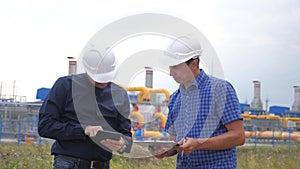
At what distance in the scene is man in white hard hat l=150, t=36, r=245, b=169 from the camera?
2.92 m

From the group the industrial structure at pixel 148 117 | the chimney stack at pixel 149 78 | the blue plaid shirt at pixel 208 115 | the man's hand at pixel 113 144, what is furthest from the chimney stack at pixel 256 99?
the man's hand at pixel 113 144

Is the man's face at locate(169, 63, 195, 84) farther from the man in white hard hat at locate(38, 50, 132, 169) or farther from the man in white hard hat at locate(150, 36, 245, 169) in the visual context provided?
the man in white hard hat at locate(38, 50, 132, 169)

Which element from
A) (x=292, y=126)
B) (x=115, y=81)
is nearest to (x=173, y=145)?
(x=115, y=81)

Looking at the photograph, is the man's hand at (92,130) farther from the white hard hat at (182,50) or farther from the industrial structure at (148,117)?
the white hard hat at (182,50)

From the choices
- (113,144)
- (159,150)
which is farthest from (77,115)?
(159,150)

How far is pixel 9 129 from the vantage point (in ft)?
55.8

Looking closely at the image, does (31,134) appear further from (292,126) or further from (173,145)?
(292,126)

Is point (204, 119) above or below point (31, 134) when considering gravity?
above

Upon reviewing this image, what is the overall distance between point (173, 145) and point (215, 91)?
43 cm

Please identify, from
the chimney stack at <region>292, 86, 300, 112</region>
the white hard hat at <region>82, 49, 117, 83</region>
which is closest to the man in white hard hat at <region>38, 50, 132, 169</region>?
the white hard hat at <region>82, 49, 117, 83</region>

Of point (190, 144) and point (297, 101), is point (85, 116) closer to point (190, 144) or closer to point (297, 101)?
point (190, 144)

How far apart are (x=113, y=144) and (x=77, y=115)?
32cm

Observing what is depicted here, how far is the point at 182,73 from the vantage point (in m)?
3.01

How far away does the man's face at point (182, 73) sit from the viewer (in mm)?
2990
